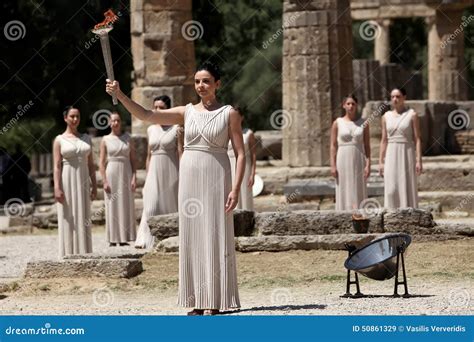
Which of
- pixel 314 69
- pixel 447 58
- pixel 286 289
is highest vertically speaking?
pixel 447 58

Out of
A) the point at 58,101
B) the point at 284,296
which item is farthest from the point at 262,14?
the point at 284,296

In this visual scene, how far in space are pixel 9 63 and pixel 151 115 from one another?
2014cm

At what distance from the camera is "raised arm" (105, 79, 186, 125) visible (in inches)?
401

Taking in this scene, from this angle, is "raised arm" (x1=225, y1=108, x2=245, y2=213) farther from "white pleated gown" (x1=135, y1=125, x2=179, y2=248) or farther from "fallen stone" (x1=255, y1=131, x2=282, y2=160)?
"fallen stone" (x1=255, y1=131, x2=282, y2=160)

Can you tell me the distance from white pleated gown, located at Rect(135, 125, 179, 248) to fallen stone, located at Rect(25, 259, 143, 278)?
345cm

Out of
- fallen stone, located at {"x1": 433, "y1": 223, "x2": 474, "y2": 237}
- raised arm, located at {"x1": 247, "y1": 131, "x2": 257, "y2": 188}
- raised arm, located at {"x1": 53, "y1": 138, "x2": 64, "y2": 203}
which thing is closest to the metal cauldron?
fallen stone, located at {"x1": 433, "y1": 223, "x2": 474, "y2": 237}

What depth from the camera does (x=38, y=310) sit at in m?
11.5

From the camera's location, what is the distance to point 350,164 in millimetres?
17734

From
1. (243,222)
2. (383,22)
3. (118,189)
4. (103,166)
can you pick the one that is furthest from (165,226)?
(383,22)

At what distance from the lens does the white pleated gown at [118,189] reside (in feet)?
58.8

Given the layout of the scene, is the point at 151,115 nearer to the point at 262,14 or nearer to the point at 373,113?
the point at 373,113

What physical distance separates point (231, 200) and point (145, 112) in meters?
0.93

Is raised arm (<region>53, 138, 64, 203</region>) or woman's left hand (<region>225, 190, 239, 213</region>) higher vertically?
raised arm (<region>53, 138, 64, 203</region>)

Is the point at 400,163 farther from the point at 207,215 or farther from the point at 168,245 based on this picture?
the point at 207,215
